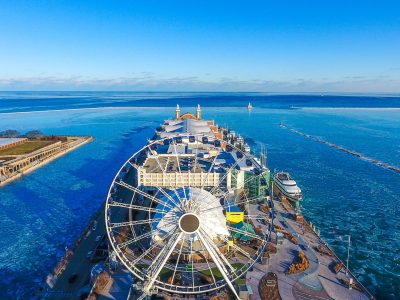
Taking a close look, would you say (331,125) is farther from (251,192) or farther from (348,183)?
(251,192)

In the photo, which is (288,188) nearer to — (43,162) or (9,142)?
(43,162)

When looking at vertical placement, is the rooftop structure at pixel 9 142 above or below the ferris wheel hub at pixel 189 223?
below

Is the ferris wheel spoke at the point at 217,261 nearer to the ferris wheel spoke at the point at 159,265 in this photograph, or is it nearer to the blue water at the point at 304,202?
the ferris wheel spoke at the point at 159,265

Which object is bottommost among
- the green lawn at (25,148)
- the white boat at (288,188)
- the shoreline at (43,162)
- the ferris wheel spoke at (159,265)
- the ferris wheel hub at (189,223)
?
the shoreline at (43,162)

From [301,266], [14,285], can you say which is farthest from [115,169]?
[301,266]

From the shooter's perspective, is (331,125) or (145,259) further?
(331,125)

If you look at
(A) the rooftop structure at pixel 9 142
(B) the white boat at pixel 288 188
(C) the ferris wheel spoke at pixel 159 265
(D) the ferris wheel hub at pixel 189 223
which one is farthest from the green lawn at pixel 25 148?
(D) the ferris wheel hub at pixel 189 223

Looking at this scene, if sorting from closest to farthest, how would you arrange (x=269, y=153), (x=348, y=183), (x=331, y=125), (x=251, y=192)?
1. (x=251, y=192)
2. (x=348, y=183)
3. (x=269, y=153)
4. (x=331, y=125)

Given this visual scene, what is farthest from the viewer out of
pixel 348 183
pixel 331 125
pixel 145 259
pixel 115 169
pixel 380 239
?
pixel 331 125

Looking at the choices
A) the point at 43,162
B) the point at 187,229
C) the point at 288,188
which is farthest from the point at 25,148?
the point at 187,229
